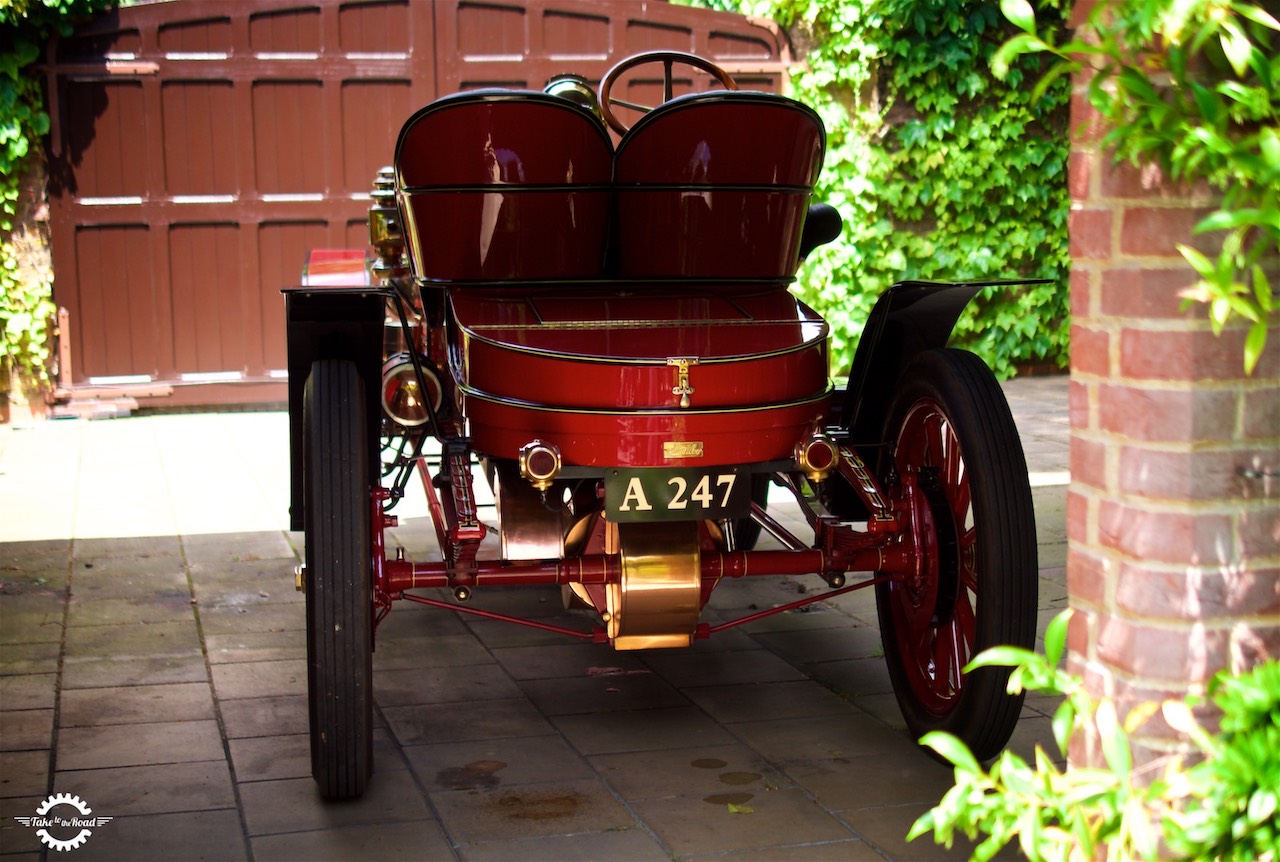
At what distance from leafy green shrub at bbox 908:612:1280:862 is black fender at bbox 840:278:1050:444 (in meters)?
2.02

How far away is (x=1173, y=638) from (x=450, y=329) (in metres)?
2.40

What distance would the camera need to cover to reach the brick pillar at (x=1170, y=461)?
1838 mm

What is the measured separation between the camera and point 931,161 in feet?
32.6

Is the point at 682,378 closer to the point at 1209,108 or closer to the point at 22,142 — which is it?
the point at 1209,108

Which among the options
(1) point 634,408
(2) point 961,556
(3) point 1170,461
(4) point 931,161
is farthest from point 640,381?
(4) point 931,161

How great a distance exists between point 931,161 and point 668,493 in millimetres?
A: 7190

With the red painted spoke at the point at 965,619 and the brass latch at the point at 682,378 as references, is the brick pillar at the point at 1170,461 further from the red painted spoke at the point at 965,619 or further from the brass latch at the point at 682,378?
the red painted spoke at the point at 965,619

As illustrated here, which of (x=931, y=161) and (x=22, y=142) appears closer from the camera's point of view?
(x=22, y=142)

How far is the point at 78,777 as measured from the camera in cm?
342

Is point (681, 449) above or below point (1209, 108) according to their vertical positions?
below

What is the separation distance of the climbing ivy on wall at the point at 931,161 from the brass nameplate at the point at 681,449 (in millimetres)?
6669

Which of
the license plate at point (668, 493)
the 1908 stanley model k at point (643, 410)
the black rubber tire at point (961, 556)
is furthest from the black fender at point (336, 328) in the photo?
the black rubber tire at point (961, 556)

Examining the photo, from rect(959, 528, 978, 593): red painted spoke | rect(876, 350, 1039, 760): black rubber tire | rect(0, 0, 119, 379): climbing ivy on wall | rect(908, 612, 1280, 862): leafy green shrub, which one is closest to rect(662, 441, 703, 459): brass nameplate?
rect(876, 350, 1039, 760): black rubber tire

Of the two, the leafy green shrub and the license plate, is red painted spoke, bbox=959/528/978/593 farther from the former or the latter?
the leafy green shrub
